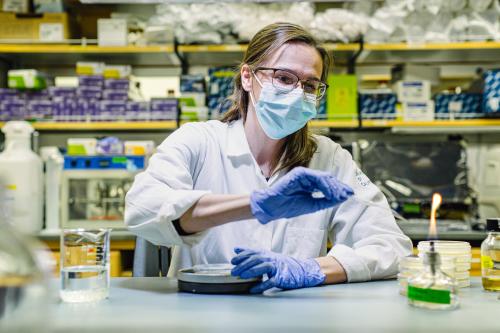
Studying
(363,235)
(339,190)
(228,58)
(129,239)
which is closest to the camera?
(339,190)

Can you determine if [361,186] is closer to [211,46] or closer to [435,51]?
Answer: [211,46]

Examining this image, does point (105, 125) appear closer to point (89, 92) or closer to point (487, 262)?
point (89, 92)

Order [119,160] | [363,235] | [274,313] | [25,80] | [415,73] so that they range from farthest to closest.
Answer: [415,73], [25,80], [119,160], [363,235], [274,313]

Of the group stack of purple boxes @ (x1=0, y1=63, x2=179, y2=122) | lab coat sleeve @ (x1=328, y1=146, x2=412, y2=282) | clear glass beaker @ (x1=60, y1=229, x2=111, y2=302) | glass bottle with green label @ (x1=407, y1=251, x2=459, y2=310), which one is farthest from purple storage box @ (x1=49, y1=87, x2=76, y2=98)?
glass bottle with green label @ (x1=407, y1=251, x2=459, y2=310)

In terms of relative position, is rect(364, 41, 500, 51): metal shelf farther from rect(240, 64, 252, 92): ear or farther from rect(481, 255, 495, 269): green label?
rect(481, 255, 495, 269): green label

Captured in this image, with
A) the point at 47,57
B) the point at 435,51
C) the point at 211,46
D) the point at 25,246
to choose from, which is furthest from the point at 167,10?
the point at 25,246

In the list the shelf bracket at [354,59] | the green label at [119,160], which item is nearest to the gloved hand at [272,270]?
the green label at [119,160]

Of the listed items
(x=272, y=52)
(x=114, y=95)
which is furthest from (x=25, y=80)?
(x=272, y=52)

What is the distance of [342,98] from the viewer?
3301 millimetres

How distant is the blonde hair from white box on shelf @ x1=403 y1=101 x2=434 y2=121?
5.30 feet

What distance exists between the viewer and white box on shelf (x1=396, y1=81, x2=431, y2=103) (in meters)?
3.28

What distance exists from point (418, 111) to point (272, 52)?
1.86 m

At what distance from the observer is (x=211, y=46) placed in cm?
324

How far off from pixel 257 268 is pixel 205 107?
7.41 feet
